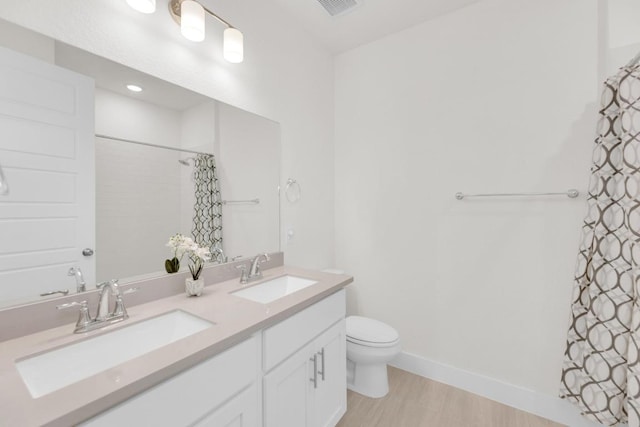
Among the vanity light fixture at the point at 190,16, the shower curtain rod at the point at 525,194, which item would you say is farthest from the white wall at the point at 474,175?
the vanity light fixture at the point at 190,16

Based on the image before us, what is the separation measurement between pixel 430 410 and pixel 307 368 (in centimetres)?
102

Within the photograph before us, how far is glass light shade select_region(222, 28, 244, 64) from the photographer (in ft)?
4.83

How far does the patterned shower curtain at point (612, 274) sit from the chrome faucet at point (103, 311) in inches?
82.9

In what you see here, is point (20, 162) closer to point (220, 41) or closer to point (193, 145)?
point (193, 145)

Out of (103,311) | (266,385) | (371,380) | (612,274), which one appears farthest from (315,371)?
(612,274)

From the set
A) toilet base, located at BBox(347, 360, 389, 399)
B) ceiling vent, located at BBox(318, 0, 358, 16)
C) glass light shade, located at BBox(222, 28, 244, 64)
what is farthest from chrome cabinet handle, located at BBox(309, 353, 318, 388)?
ceiling vent, located at BBox(318, 0, 358, 16)

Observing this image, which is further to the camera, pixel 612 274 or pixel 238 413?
pixel 612 274

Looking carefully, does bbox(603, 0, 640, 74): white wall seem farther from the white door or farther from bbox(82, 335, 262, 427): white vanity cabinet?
the white door

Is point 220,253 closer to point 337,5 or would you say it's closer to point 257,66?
point 257,66

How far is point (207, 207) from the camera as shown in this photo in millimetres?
1495

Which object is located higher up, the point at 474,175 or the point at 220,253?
the point at 474,175

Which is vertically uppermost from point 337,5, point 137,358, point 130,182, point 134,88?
point 337,5

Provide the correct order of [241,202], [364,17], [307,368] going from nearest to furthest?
1. [307,368]
2. [241,202]
3. [364,17]

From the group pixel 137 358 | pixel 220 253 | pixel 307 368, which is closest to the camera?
pixel 137 358
